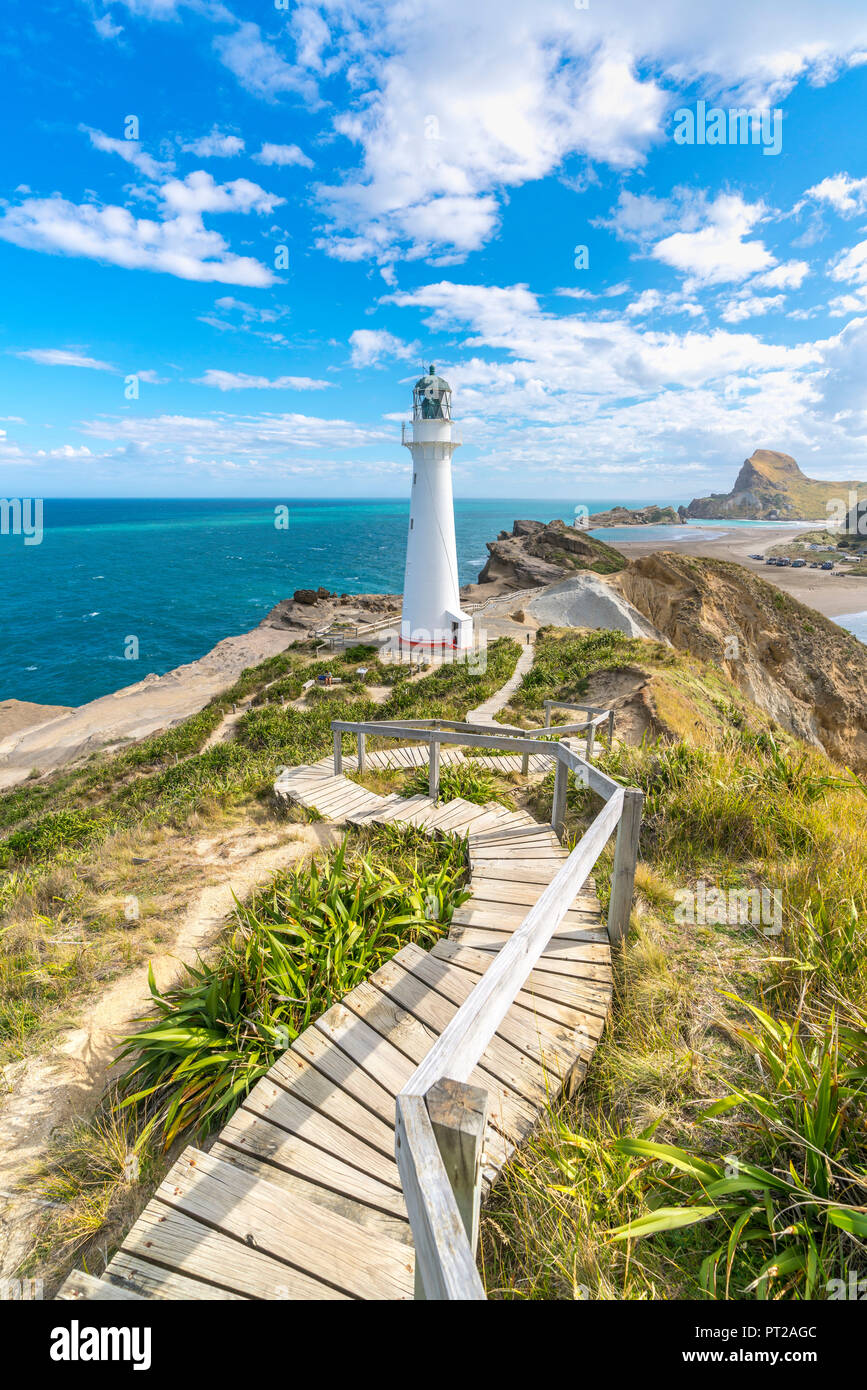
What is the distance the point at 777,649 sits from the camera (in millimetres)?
23953

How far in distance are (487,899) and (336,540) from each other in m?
147

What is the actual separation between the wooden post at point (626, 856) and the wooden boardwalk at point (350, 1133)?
29cm

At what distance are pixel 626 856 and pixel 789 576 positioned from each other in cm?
8518

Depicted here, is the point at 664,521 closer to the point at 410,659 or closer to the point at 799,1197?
the point at 410,659

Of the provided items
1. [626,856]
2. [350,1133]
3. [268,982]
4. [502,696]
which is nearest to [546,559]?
[502,696]

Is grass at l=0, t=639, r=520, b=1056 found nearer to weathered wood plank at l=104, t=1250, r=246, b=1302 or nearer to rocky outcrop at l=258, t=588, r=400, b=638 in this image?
weathered wood plank at l=104, t=1250, r=246, b=1302

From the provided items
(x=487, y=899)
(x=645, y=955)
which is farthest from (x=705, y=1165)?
(x=487, y=899)

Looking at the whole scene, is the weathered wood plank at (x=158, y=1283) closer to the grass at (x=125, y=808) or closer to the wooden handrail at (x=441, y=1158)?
the wooden handrail at (x=441, y=1158)

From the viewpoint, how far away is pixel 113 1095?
3.78 meters

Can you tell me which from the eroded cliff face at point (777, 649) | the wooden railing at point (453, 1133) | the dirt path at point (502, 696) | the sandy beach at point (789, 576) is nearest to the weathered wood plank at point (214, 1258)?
the wooden railing at point (453, 1133)

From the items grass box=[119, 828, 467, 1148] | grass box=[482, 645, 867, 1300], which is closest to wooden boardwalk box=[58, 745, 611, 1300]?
grass box=[482, 645, 867, 1300]

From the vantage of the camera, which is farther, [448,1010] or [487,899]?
[487,899]

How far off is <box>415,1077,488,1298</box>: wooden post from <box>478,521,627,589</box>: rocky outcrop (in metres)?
49.9
